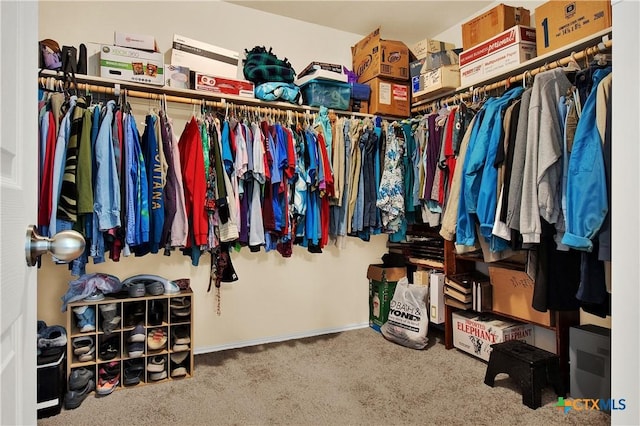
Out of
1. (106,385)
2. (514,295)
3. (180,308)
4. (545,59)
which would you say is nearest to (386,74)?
(545,59)

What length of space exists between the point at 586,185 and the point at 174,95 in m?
2.38

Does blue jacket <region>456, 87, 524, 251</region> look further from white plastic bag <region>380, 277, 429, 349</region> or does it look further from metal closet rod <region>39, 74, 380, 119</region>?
metal closet rod <region>39, 74, 380, 119</region>

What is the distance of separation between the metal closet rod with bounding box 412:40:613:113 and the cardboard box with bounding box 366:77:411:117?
13cm

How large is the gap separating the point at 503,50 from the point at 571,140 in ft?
3.34

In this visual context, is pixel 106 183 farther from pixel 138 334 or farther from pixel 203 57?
pixel 203 57

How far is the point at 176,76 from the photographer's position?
2520 millimetres

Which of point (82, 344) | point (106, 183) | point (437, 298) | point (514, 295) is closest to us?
point (106, 183)

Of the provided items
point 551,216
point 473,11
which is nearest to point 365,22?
point 473,11

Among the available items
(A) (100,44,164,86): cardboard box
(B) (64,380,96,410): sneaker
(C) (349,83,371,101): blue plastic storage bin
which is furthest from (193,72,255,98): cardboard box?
(B) (64,380,96,410): sneaker

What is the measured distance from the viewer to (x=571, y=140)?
170 cm

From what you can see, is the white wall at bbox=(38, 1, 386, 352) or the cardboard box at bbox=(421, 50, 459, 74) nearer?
the white wall at bbox=(38, 1, 386, 352)

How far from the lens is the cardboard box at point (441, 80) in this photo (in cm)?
279

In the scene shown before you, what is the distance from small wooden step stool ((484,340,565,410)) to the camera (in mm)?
2078
